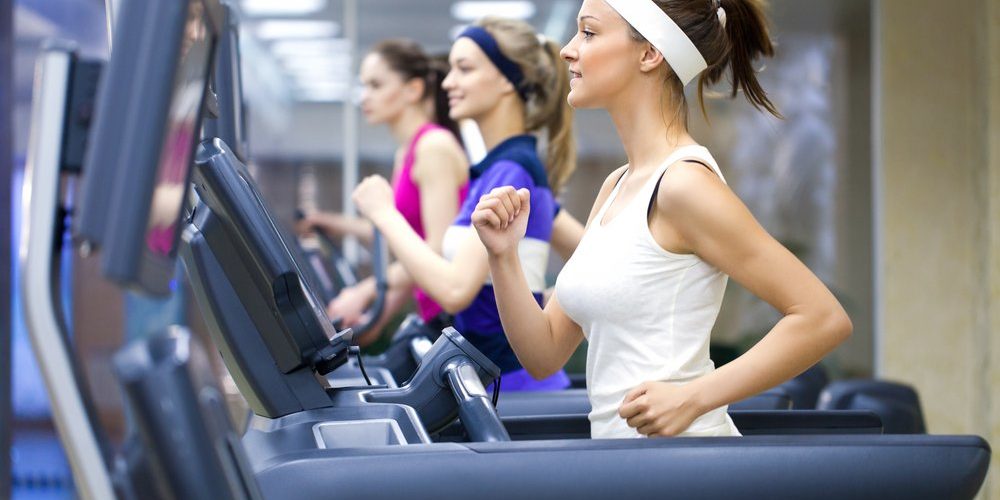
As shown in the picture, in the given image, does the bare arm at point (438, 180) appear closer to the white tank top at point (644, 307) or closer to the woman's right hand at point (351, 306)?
the woman's right hand at point (351, 306)

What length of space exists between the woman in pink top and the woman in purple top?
1.15ft

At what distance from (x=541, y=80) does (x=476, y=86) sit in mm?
143

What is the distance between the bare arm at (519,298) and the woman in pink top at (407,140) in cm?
112

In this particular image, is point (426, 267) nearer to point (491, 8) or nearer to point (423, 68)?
point (423, 68)

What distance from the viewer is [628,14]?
1481 mm

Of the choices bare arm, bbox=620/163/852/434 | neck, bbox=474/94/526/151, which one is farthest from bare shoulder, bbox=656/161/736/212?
neck, bbox=474/94/526/151

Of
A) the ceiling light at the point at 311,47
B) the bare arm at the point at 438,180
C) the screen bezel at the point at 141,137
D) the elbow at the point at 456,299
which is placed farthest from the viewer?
the ceiling light at the point at 311,47

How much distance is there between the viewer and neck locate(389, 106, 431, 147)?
10.5 ft

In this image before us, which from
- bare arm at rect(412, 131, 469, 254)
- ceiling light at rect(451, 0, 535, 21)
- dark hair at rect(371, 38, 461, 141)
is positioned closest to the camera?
bare arm at rect(412, 131, 469, 254)

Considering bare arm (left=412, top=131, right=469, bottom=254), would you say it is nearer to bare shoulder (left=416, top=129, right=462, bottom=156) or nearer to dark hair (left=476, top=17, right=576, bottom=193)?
bare shoulder (left=416, top=129, right=462, bottom=156)

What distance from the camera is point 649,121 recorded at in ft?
4.89

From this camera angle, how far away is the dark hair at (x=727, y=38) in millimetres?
1499

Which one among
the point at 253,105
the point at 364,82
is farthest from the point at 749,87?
the point at 253,105

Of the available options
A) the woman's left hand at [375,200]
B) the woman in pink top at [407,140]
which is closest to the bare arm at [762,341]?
the woman's left hand at [375,200]
